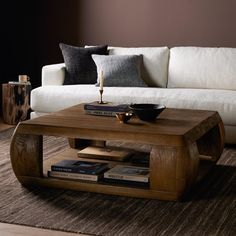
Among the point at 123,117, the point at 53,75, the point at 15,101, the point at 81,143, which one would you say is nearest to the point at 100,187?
the point at 123,117

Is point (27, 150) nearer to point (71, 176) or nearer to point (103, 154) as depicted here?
point (71, 176)

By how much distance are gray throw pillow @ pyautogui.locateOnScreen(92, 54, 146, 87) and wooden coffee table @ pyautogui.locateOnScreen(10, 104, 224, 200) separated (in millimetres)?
1508

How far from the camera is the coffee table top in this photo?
2.97 meters

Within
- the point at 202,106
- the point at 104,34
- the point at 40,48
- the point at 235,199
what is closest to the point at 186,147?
the point at 235,199

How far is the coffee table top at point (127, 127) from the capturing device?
9.75 ft

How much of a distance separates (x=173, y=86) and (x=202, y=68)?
32 centimetres

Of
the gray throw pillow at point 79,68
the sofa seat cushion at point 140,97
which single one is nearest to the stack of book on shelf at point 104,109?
the sofa seat cushion at point 140,97

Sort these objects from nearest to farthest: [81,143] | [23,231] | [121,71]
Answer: [23,231] < [81,143] < [121,71]

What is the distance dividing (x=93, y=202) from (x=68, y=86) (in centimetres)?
214

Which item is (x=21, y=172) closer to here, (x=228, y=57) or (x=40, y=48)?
(x=228, y=57)

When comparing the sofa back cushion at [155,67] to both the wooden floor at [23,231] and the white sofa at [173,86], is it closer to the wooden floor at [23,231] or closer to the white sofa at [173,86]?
the white sofa at [173,86]

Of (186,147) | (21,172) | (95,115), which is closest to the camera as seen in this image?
(186,147)

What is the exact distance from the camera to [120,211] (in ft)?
9.45

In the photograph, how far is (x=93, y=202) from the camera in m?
3.02
